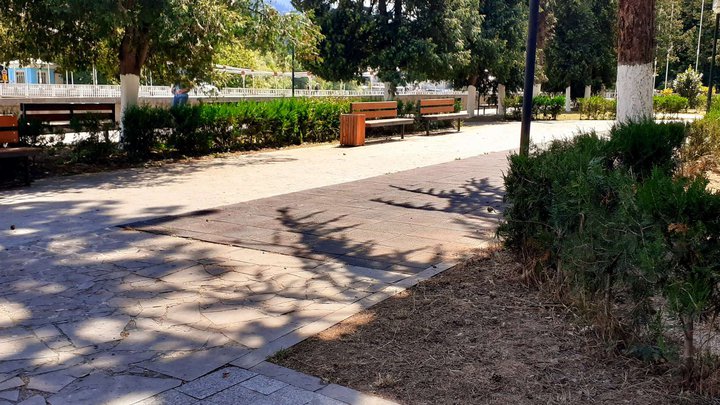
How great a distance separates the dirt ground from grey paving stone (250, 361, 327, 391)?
66 millimetres

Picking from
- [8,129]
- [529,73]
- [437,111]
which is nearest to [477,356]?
[529,73]

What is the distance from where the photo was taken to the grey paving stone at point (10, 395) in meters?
3.55

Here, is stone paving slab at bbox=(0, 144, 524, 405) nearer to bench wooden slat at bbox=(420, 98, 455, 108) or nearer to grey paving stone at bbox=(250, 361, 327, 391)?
grey paving stone at bbox=(250, 361, 327, 391)

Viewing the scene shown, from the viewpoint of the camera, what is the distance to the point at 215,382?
3.77m

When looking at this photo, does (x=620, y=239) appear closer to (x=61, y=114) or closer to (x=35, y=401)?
(x=35, y=401)

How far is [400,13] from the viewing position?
78.9ft

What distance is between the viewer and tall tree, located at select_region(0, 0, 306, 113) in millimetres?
11039

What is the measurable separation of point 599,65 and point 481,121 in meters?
13.8

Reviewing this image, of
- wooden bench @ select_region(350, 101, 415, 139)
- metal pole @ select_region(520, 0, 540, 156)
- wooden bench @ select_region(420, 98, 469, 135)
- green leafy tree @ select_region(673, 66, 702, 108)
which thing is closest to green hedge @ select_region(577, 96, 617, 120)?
wooden bench @ select_region(420, 98, 469, 135)

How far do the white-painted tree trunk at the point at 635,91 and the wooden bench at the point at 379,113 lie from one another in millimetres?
8856

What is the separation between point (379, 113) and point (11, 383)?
15.0m

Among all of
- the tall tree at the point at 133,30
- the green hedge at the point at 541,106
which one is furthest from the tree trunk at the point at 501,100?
the tall tree at the point at 133,30

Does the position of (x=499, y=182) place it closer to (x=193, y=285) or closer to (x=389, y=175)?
(x=389, y=175)

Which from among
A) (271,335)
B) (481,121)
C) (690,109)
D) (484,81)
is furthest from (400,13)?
(690,109)
